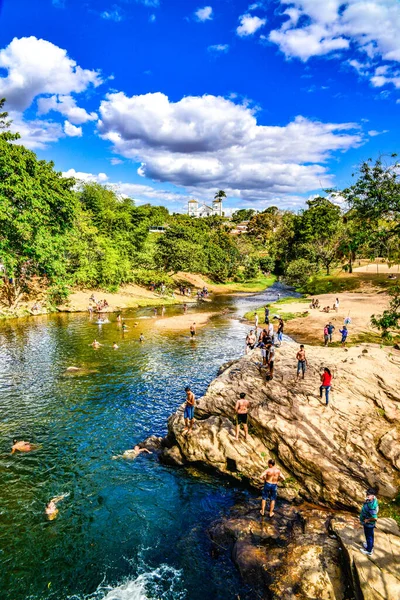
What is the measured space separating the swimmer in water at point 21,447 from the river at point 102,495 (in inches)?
20.9

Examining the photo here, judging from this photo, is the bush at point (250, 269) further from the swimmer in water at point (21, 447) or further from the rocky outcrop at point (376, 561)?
the rocky outcrop at point (376, 561)

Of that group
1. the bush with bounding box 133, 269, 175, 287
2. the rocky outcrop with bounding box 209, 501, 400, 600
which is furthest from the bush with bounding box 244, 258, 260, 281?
the rocky outcrop with bounding box 209, 501, 400, 600

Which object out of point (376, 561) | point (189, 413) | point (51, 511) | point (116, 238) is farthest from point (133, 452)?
point (116, 238)

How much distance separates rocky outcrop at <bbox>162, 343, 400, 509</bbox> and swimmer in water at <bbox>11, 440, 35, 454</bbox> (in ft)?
27.5

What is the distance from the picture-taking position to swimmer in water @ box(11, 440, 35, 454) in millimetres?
19578

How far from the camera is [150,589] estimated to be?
38.3 ft

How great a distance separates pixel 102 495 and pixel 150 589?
561 centimetres

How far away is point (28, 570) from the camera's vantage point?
40.6 ft

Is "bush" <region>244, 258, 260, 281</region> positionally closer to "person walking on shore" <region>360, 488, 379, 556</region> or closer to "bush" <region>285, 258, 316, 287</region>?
"bush" <region>285, 258, 316, 287</region>

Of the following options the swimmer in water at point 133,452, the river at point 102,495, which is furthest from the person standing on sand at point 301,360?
the swimmer in water at point 133,452

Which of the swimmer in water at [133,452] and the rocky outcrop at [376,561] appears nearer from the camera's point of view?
the rocky outcrop at [376,561]

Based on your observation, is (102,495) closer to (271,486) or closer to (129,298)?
(271,486)

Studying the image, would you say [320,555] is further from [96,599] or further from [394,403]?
[394,403]

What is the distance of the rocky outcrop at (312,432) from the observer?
51.6 ft
